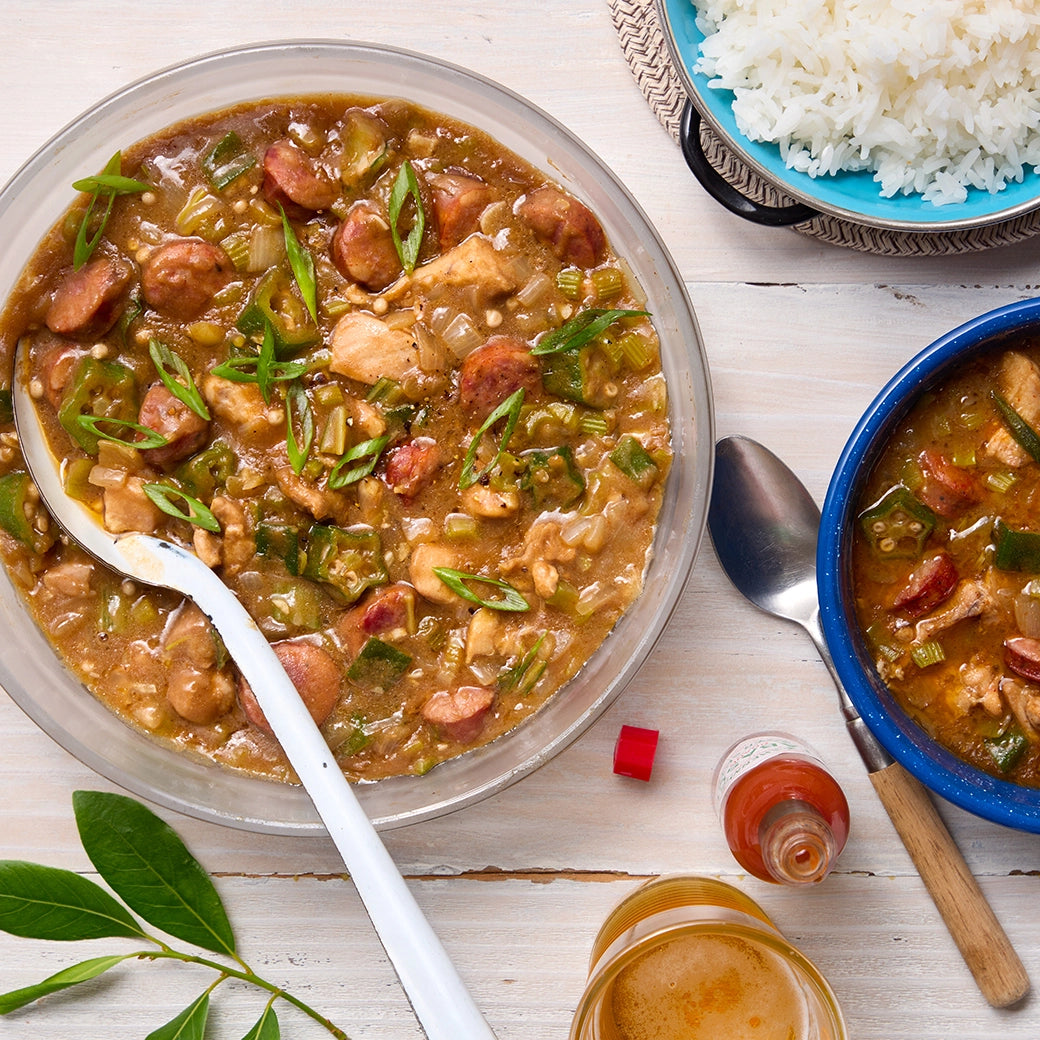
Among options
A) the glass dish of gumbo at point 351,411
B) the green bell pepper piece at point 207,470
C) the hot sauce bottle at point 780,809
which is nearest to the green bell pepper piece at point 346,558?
the glass dish of gumbo at point 351,411

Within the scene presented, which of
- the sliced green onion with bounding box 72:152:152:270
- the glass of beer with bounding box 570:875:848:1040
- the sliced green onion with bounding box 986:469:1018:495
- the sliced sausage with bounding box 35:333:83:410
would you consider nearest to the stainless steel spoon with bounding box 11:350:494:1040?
the sliced sausage with bounding box 35:333:83:410

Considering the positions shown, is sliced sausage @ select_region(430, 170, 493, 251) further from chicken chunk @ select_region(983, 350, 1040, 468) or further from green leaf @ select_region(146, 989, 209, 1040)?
green leaf @ select_region(146, 989, 209, 1040)

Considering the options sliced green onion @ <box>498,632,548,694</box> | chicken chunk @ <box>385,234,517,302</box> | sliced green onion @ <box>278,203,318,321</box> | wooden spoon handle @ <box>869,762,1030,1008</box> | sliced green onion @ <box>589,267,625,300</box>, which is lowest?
wooden spoon handle @ <box>869,762,1030,1008</box>

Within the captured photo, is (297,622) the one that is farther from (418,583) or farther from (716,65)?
(716,65)

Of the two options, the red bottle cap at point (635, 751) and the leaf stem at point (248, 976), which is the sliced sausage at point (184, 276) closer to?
the red bottle cap at point (635, 751)

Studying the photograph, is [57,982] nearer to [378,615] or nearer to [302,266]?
[378,615]

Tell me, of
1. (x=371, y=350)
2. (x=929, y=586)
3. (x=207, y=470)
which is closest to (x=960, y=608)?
(x=929, y=586)
